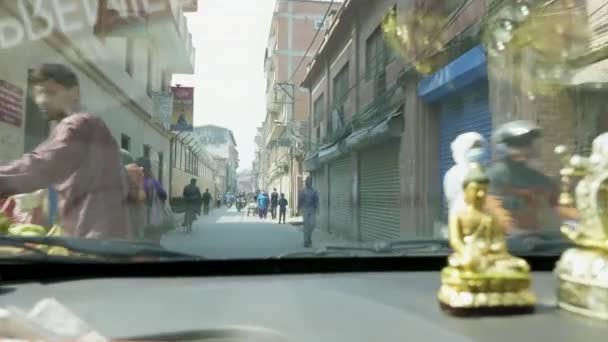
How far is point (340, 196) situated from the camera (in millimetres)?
2129

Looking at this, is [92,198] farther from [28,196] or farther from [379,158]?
[379,158]

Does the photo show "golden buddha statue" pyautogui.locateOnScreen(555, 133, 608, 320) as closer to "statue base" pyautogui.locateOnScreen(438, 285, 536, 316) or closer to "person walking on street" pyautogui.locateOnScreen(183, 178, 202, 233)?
"statue base" pyautogui.locateOnScreen(438, 285, 536, 316)

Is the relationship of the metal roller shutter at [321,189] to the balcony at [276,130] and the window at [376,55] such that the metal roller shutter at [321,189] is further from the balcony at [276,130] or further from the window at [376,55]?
the window at [376,55]

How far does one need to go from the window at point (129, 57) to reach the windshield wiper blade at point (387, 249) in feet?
3.27

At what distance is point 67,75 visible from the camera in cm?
178

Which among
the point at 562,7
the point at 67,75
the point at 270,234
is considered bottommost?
the point at 270,234

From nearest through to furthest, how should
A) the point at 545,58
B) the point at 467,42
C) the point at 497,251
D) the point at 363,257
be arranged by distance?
the point at 497,251, the point at 363,257, the point at 467,42, the point at 545,58

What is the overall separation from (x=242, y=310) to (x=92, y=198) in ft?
2.73

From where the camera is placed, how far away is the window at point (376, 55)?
2.02m

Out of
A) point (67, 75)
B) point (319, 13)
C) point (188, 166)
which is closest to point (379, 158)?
point (319, 13)

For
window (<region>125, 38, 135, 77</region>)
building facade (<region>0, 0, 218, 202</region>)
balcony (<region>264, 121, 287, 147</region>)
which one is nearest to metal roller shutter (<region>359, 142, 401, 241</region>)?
balcony (<region>264, 121, 287, 147</region>)

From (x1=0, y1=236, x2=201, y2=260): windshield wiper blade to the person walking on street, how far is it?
16 centimetres

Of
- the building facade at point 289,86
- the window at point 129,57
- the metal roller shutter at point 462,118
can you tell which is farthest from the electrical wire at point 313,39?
the window at point 129,57

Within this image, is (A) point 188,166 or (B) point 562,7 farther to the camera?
(B) point 562,7
